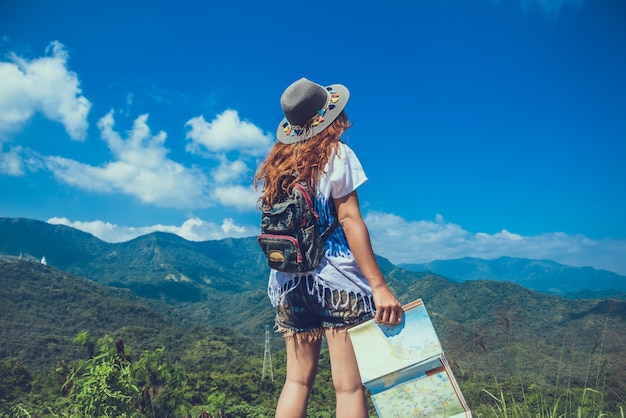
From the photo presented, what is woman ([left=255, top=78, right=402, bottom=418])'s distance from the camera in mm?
1697

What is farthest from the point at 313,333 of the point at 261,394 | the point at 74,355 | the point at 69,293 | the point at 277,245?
the point at 69,293

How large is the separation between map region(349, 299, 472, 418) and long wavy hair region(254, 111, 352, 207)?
63cm

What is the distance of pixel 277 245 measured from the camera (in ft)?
5.77

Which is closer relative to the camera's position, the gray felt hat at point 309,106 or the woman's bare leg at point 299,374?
the woman's bare leg at point 299,374

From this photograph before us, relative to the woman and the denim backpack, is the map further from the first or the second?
the denim backpack

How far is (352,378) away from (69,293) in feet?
295

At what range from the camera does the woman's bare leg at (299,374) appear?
1773mm

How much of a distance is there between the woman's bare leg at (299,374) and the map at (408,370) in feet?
0.89

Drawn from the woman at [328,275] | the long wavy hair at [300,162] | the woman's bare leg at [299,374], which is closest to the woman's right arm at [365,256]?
the woman at [328,275]

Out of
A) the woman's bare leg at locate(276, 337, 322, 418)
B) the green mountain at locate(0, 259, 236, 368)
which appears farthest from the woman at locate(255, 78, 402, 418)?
the green mountain at locate(0, 259, 236, 368)

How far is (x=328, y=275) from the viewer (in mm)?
1724

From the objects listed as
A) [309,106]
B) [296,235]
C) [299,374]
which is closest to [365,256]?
[296,235]

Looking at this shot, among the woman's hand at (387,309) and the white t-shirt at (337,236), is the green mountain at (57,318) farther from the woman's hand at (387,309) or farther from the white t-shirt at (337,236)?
the woman's hand at (387,309)

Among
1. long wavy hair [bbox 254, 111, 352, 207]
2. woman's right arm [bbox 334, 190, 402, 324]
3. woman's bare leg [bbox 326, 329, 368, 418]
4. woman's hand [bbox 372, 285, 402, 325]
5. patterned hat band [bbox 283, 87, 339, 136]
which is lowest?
woman's bare leg [bbox 326, 329, 368, 418]
